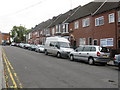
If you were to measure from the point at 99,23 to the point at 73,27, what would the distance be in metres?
8.11

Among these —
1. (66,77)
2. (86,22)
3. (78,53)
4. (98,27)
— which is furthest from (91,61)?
(86,22)

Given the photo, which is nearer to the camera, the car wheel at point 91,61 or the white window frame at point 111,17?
the car wheel at point 91,61

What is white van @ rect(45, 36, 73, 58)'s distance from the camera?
65.1ft

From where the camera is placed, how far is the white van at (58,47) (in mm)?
19842

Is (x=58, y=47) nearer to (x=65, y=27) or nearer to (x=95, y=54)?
(x=95, y=54)

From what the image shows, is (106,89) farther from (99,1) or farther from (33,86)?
(99,1)

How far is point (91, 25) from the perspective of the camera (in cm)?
2567

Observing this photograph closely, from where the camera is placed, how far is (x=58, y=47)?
20797 millimetres

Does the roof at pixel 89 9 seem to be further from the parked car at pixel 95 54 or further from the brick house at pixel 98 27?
the parked car at pixel 95 54

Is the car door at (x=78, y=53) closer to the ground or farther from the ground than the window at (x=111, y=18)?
closer to the ground

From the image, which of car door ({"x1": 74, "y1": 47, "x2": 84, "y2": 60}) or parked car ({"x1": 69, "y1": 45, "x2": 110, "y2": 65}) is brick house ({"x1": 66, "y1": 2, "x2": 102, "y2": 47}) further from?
parked car ({"x1": 69, "y1": 45, "x2": 110, "y2": 65})

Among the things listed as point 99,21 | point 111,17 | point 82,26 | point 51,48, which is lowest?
point 51,48

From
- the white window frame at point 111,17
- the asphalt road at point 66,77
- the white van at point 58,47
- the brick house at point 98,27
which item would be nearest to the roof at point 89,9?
the brick house at point 98,27

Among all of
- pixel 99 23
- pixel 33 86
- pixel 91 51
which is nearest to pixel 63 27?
pixel 99 23
